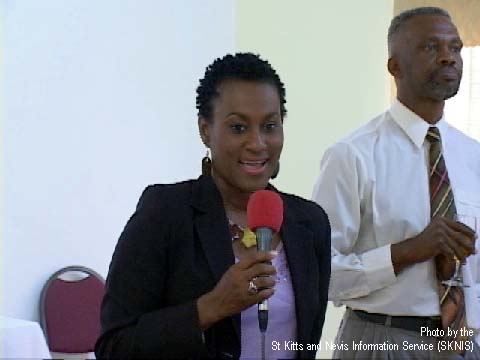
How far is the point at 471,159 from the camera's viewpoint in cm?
287

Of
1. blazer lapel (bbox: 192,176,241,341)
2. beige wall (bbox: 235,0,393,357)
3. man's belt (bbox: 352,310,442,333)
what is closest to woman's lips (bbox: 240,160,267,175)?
blazer lapel (bbox: 192,176,241,341)

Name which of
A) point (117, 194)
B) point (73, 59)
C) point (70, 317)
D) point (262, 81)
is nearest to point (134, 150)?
point (117, 194)

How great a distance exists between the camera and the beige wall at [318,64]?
19.9 feet

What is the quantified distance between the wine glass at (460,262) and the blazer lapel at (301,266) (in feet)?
2.15

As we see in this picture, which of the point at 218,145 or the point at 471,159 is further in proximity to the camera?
the point at 471,159

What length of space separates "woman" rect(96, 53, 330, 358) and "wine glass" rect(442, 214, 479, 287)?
2.06ft

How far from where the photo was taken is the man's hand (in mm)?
2453

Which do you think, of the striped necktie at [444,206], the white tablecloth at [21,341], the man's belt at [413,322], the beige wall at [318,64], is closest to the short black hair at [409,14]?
the striped necktie at [444,206]

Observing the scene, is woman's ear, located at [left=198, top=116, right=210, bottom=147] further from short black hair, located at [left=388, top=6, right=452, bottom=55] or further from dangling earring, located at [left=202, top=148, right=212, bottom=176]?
short black hair, located at [left=388, top=6, right=452, bottom=55]

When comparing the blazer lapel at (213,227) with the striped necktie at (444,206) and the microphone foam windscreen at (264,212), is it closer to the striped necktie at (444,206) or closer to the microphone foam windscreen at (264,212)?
the microphone foam windscreen at (264,212)

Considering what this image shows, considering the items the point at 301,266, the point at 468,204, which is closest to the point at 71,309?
the point at 468,204

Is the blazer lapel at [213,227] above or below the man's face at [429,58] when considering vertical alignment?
below

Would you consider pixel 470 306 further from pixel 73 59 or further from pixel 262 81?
pixel 73 59

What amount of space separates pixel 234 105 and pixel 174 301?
1.52ft
